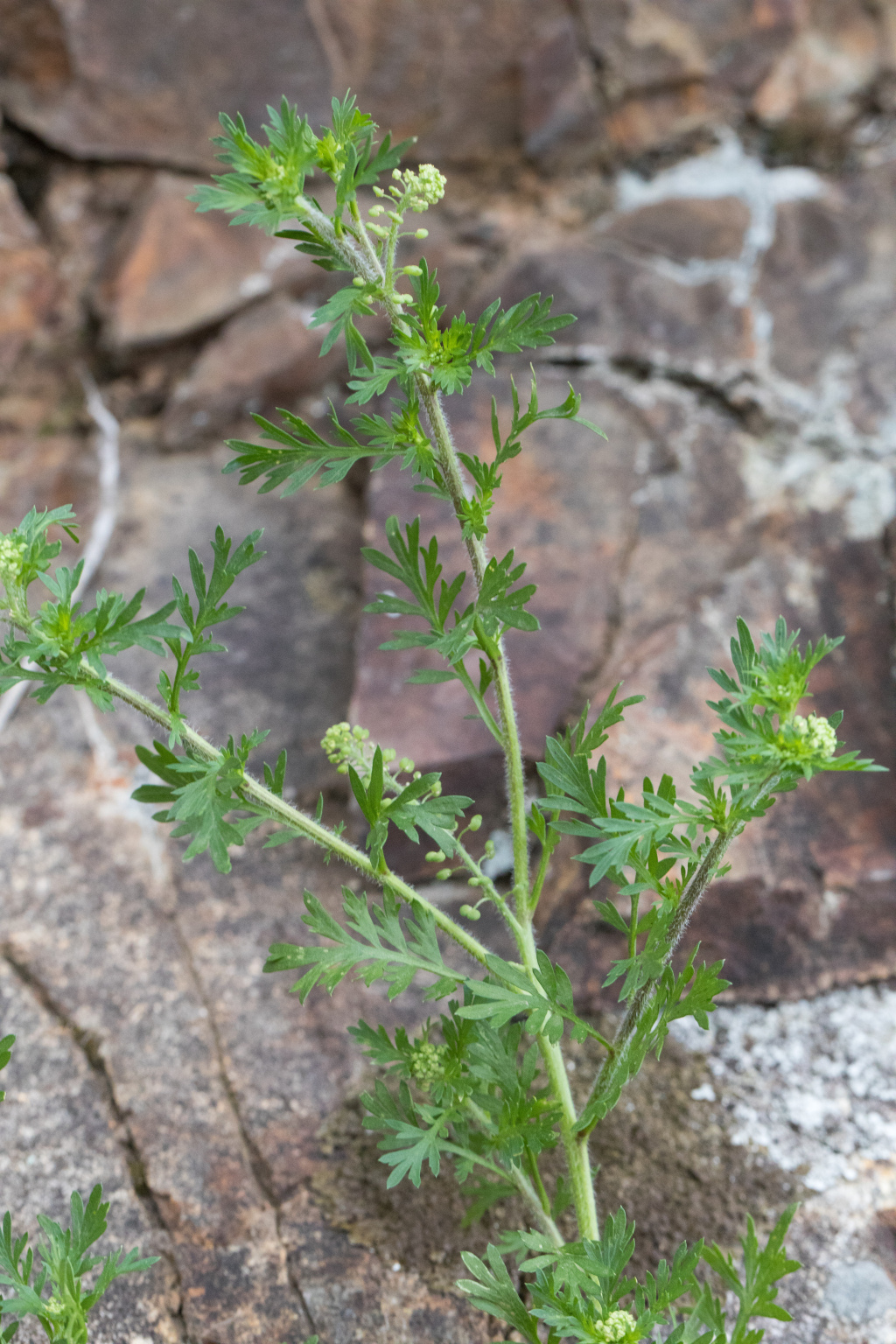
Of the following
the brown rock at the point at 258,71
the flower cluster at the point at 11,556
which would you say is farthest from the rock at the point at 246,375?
the flower cluster at the point at 11,556

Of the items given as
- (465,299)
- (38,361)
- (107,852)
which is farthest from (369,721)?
(38,361)

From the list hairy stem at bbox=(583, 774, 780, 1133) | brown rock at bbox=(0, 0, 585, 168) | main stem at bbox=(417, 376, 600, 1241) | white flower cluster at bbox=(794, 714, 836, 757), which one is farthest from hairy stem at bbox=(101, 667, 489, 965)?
brown rock at bbox=(0, 0, 585, 168)

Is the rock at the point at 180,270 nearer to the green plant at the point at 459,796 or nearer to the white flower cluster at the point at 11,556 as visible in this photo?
the green plant at the point at 459,796

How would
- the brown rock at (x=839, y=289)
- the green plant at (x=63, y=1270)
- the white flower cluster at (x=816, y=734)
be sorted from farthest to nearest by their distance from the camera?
the brown rock at (x=839, y=289), the green plant at (x=63, y=1270), the white flower cluster at (x=816, y=734)

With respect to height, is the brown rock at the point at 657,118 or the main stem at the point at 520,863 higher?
the brown rock at the point at 657,118

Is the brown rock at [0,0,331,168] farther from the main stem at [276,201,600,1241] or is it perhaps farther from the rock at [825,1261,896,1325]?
the rock at [825,1261,896,1325]

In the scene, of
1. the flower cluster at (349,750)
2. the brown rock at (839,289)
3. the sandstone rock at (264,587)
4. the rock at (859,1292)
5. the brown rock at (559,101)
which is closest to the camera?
the flower cluster at (349,750)
